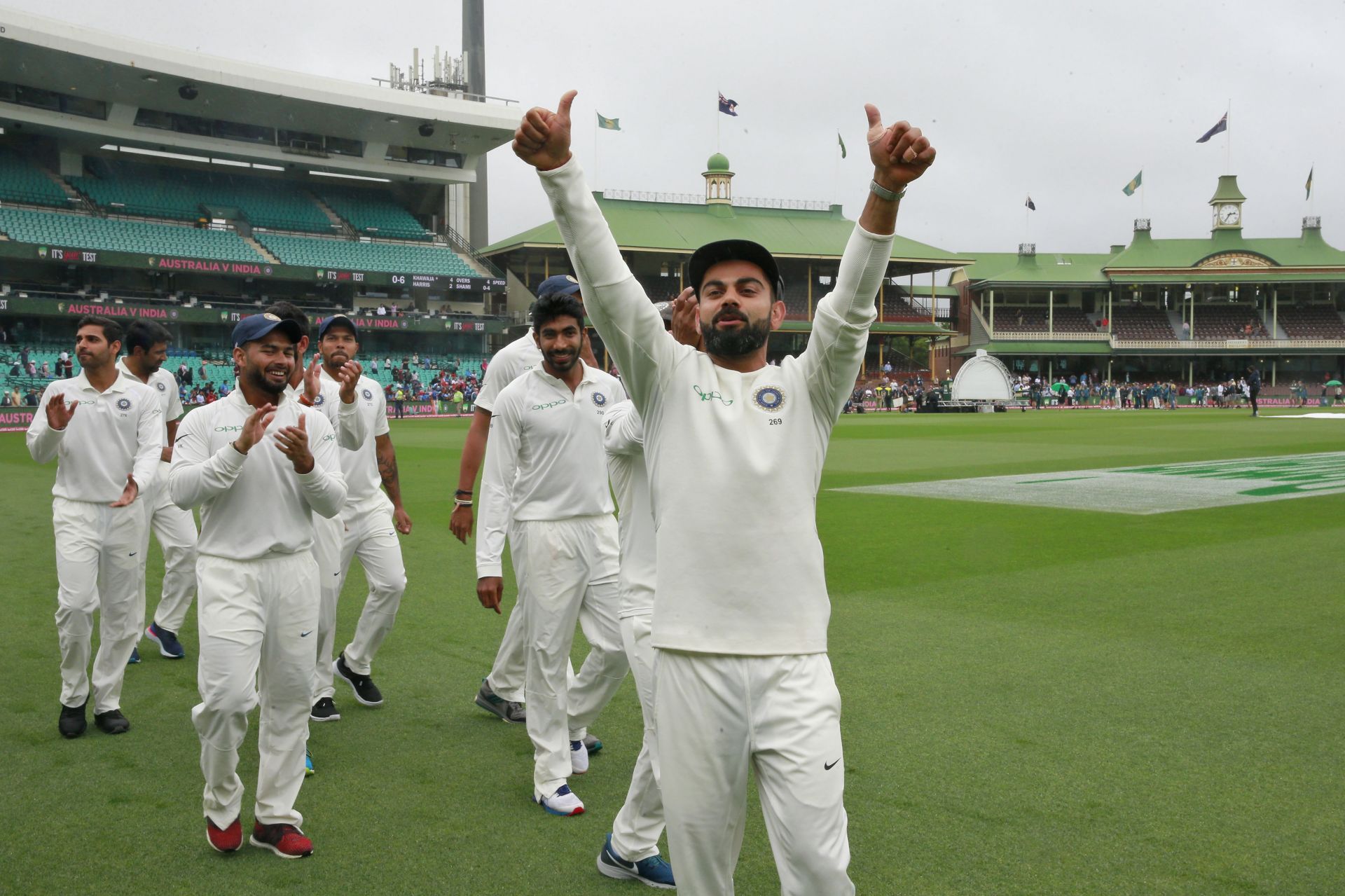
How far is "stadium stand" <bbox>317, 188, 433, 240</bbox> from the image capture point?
55.6 m

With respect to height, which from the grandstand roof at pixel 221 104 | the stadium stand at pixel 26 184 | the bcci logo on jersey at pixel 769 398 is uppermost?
the grandstand roof at pixel 221 104

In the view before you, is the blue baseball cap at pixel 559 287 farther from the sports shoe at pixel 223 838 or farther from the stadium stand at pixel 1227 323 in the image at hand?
the stadium stand at pixel 1227 323

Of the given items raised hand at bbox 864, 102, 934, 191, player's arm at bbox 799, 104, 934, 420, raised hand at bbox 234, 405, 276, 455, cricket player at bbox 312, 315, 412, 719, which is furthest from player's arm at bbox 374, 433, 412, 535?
raised hand at bbox 864, 102, 934, 191

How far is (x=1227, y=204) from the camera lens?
76.4 meters

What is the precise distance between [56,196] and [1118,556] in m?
49.3

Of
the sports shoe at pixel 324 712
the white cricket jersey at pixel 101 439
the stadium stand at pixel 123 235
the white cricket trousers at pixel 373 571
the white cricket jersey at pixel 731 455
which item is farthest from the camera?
the stadium stand at pixel 123 235

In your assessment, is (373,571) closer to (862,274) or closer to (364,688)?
(364,688)

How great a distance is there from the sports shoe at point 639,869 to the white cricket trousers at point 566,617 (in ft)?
2.80

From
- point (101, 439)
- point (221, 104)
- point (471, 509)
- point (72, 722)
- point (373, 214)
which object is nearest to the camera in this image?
point (72, 722)

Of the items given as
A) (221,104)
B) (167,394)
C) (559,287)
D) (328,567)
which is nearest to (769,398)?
(559,287)

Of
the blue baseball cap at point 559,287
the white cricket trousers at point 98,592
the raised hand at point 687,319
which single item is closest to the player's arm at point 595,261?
the raised hand at point 687,319

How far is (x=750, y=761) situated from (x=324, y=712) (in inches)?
154

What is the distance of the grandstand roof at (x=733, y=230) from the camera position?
59750 mm

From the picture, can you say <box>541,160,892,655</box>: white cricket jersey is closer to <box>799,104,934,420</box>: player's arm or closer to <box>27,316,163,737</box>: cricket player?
<box>799,104,934,420</box>: player's arm
